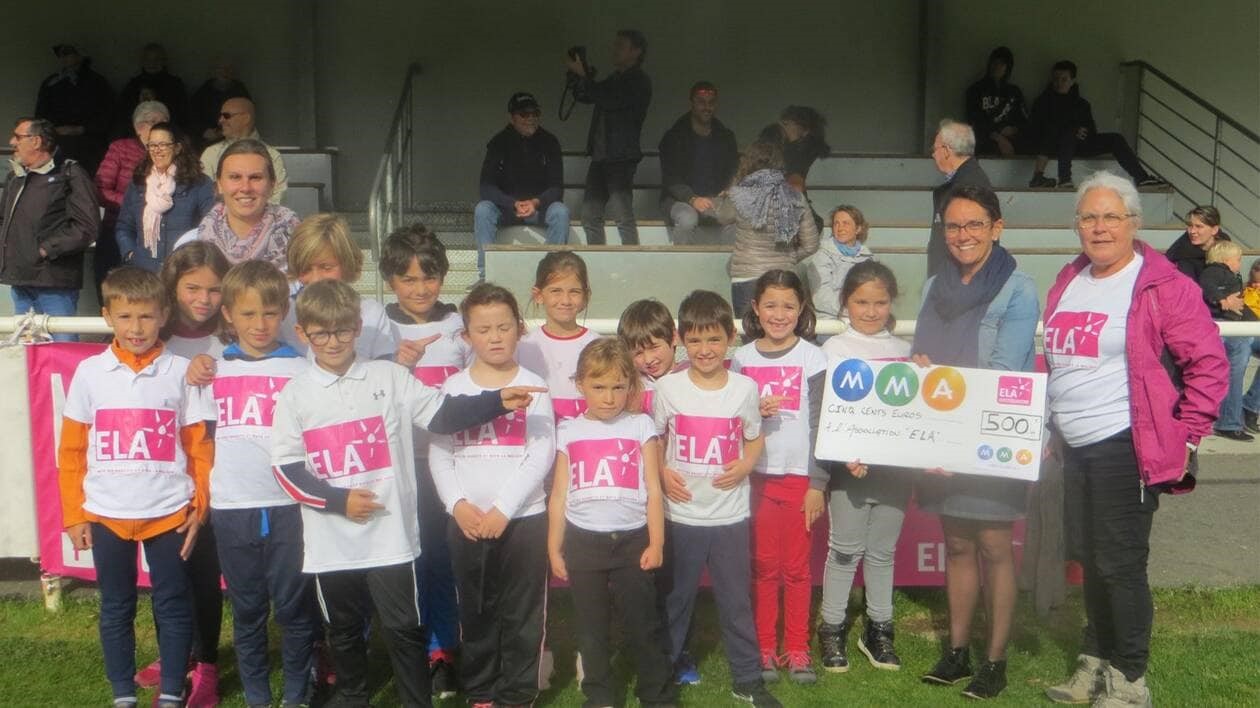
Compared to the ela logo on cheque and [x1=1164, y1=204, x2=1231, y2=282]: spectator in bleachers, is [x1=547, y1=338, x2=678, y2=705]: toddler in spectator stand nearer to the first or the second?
the ela logo on cheque

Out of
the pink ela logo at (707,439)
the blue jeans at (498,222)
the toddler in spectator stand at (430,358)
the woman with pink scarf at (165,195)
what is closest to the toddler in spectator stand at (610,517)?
the pink ela logo at (707,439)

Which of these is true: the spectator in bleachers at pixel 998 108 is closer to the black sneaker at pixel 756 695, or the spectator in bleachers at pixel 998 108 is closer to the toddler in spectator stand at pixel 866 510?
the toddler in spectator stand at pixel 866 510

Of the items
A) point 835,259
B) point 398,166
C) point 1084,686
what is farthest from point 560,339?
point 398,166

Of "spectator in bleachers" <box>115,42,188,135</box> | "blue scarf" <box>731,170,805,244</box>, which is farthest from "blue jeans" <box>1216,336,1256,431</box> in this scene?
"spectator in bleachers" <box>115,42,188,135</box>

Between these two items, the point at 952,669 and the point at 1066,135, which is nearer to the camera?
the point at 952,669

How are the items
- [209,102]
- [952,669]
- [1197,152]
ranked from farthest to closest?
[1197,152] < [209,102] < [952,669]

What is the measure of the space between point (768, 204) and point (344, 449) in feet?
14.1

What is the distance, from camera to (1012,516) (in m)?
4.37

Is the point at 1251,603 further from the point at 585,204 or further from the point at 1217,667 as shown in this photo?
the point at 585,204

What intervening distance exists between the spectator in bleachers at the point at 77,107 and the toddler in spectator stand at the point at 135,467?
22.7 ft

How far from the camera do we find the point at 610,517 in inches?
163

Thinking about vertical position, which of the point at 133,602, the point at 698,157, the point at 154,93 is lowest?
the point at 133,602

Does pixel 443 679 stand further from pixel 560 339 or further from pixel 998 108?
pixel 998 108

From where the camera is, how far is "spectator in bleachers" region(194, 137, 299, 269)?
14.9ft
